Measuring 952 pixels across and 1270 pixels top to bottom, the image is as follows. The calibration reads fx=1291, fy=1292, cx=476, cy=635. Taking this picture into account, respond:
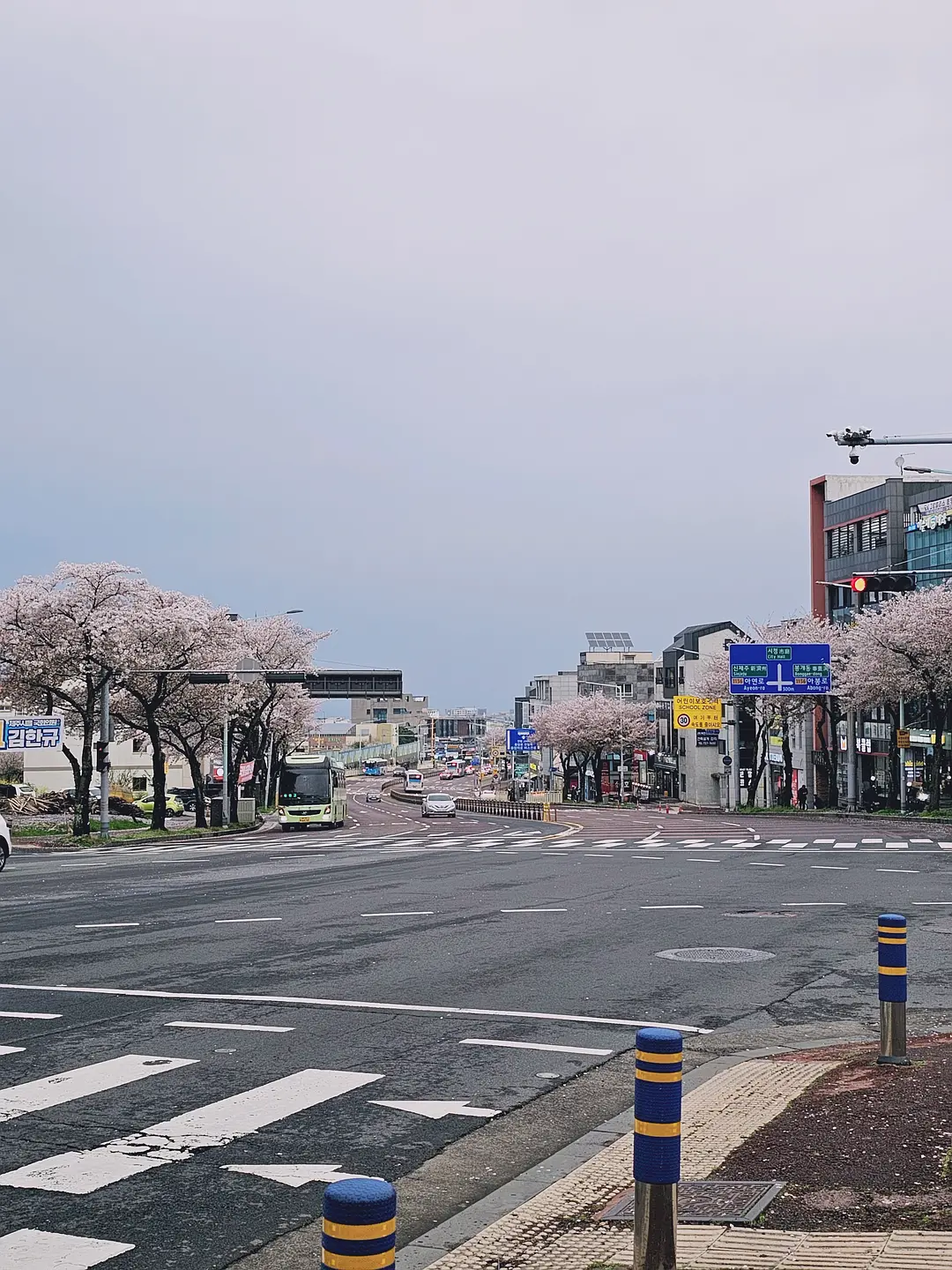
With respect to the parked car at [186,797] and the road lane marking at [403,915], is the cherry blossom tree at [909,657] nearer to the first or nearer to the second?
the road lane marking at [403,915]

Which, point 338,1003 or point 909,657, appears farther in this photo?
point 909,657

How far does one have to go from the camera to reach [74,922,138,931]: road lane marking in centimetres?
1748

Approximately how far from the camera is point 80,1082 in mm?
8828

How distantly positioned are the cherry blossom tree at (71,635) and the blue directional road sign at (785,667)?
26271mm

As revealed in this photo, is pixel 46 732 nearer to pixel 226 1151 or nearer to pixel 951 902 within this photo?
pixel 951 902

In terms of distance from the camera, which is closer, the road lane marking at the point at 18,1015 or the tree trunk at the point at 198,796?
the road lane marking at the point at 18,1015

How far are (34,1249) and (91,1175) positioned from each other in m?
1.04

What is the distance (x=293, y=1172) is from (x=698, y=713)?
7329 cm

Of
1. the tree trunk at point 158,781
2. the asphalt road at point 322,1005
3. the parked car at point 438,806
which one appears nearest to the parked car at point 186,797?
the parked car at point 438,806

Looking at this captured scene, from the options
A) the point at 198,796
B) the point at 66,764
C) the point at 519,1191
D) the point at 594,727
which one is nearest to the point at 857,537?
the point at 594,727

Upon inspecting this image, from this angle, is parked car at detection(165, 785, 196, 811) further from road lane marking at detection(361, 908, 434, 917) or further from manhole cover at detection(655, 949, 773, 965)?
manhole cover at detection(655, 949, 773, 965)

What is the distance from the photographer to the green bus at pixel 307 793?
2320 inches

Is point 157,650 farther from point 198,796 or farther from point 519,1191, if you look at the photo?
point 519,1191

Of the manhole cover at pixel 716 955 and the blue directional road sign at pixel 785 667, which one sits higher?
the blue directional road sign at pixel 785 667
